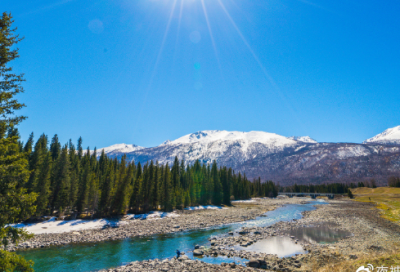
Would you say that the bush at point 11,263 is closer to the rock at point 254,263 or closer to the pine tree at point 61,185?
the rock at point 254,263

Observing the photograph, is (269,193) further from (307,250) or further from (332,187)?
(307,250)

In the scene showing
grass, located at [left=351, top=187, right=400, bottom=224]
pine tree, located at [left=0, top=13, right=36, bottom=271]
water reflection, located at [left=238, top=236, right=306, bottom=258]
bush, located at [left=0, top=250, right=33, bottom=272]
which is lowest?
grass, located at [left=351, top=187, right=400, bottom=224]

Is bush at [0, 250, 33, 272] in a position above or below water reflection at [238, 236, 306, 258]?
above

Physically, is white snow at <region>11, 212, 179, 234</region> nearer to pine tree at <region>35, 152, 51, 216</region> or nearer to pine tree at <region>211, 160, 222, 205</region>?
pine tree at <region>35, 152, 51, 216</region>

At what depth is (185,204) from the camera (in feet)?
256

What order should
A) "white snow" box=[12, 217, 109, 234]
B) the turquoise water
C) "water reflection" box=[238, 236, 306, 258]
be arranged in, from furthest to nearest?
"white snow" box=[12, 217, 109, 234]
"water reflection" box=[238, 236, 306, 258]
the turquoise water

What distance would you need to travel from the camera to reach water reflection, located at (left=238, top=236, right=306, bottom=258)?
25844 millimetres

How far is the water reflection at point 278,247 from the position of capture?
25.8m

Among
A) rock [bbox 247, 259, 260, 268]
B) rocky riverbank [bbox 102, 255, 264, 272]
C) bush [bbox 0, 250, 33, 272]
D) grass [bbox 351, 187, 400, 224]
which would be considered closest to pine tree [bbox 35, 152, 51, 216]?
rocky riverbank [bbox 102, 255, 264, 272]

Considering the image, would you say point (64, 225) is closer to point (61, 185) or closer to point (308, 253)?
point (61, 185)

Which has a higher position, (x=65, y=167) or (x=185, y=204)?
(x=65, y=167)

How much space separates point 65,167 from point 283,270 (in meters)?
59.7

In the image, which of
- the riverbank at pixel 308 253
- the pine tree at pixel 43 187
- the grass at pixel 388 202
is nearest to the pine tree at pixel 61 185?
the pine tree at pixel 43 187

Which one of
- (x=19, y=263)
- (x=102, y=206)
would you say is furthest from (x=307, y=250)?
(x=102, y=206)
